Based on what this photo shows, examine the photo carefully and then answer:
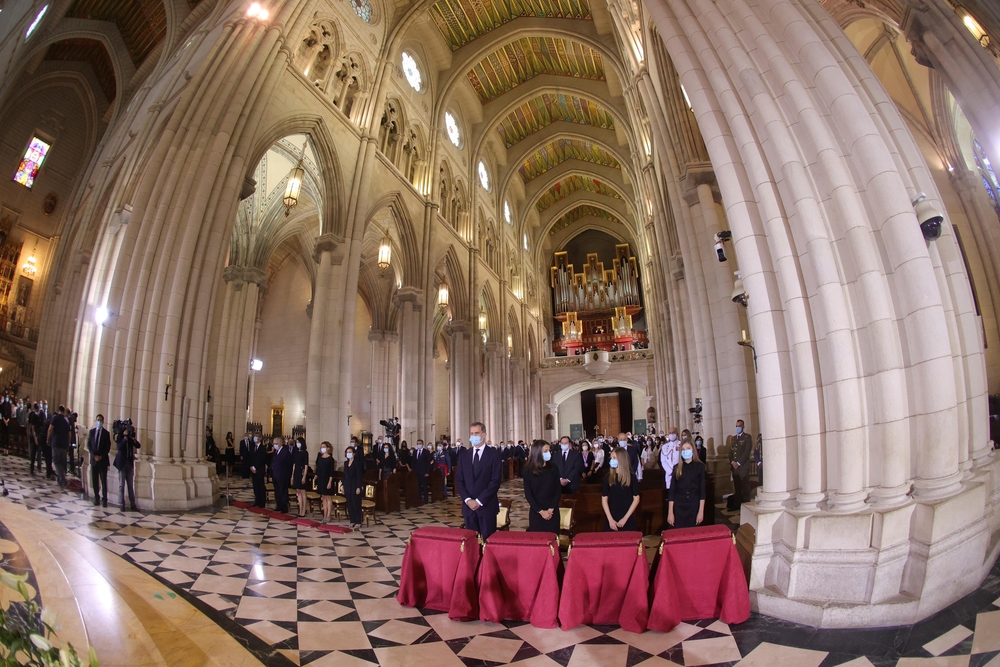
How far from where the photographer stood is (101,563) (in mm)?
3643

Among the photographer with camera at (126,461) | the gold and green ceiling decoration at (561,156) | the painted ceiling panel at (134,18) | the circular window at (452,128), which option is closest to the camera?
the photographer with camera at (126,461)

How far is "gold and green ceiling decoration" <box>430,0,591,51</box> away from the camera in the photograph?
61.5ft

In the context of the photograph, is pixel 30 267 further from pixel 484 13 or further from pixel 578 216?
pixel 578 216

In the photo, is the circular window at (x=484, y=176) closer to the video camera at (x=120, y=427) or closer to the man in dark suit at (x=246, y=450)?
the man in dark suit at (x=246, y=450)

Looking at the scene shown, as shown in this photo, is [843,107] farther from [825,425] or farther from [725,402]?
[725,402]

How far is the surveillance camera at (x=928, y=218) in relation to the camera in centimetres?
366

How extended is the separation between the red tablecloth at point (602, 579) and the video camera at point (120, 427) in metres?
7.24

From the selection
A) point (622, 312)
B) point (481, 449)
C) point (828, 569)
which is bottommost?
point (828, 569)

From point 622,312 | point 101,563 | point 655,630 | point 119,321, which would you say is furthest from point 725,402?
point 622,312

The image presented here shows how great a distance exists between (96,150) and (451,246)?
41.9 ft

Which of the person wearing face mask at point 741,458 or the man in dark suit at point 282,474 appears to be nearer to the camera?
the person wearing face mask at point 741,458

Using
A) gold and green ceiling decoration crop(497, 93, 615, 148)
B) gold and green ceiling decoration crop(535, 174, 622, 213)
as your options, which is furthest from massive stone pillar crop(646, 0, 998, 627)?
gold and green ceiling decoration crop(535, 174, 622, 213)

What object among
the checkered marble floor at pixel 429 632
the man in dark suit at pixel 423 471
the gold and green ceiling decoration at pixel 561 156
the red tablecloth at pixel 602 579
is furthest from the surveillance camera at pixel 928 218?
the gold and green ceiling decoration at pixel 561 156

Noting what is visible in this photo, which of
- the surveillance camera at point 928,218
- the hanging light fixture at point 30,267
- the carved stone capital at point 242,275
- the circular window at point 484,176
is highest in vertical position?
the circular window at point 484,176
